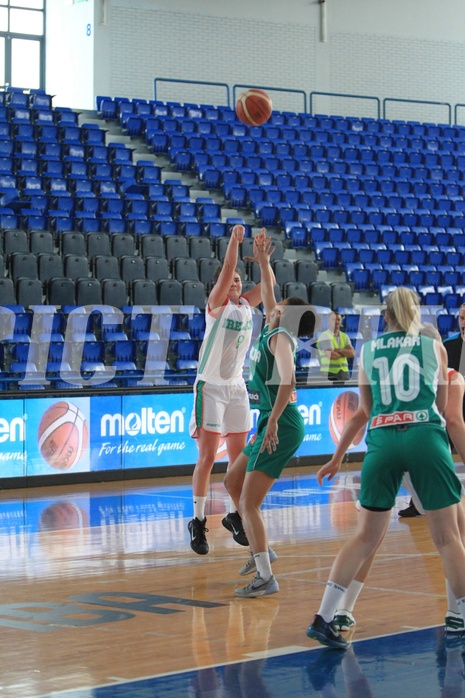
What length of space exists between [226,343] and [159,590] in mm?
2036

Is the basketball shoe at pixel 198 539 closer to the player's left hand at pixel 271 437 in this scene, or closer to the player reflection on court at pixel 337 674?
the player's left hand at pixel 271 437

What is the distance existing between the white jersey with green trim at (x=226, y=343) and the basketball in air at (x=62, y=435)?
17.3ft

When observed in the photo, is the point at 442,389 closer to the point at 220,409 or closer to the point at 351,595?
the point at 351,595

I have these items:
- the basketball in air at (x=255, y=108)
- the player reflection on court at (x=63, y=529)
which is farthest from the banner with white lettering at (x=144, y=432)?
the basketball in air at (x=255, y=108)

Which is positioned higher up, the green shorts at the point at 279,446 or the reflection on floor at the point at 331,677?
the green shorts at the point at 279,446

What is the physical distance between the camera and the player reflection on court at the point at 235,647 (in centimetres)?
488

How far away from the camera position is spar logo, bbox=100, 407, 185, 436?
554 inches

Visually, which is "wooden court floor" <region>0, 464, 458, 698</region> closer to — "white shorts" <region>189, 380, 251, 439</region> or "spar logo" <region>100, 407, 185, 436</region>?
"white shorts" <region>189, 380, 251, 439</region>

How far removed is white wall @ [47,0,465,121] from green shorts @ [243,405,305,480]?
19451 mm

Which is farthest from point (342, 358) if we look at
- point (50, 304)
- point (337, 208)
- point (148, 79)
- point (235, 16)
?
point (235, 16)

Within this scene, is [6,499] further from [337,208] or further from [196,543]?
[337,208]

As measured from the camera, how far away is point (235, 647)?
5688 mm

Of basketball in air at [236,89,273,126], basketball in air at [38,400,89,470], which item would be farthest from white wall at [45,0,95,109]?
basketball in air at [38,400,89,470]

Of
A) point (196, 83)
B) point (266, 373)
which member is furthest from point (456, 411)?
point (196, 83)
